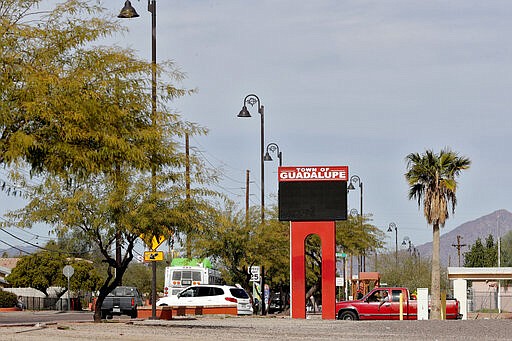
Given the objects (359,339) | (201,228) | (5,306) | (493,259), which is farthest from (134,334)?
(493,259)

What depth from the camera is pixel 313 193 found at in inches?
1854

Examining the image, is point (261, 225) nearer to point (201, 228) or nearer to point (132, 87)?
point (201, 228)

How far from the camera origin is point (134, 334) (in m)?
25.9

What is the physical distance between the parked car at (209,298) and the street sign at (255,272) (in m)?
4.19

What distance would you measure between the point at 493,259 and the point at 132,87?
109 metres

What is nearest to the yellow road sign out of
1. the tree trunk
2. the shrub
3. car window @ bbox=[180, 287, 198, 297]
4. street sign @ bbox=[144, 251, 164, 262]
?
street sign @ bbox=[144, 251, 164, 262]

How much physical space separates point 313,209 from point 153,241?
529 inches

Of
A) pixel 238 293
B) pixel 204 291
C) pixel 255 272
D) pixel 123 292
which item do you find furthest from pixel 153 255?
pixel 255 272

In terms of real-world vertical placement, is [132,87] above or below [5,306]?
above

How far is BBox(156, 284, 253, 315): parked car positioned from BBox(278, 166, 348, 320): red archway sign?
183 inches

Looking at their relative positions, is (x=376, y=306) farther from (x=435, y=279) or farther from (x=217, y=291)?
(x=435, y=279)

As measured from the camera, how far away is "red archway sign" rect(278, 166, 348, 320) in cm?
4684

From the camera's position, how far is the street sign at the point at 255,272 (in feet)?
184

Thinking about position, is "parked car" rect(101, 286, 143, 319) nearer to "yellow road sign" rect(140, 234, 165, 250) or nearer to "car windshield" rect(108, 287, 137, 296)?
"car windshield" rect(108, 287, 137, 296)
